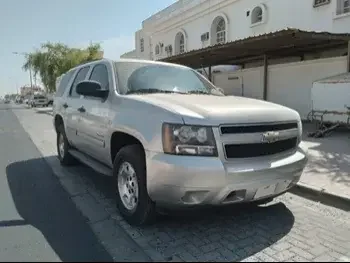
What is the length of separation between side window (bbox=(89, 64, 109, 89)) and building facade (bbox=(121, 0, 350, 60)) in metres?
11.9

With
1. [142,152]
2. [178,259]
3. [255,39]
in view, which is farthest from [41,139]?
[178,259]

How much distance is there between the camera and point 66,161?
6734mm

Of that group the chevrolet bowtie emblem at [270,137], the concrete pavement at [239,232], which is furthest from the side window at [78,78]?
the chevrolet bowtie emblem at [270,137]

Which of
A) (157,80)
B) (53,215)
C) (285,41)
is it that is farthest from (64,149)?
(285,41)

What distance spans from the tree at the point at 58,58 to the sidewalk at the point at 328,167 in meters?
30.8

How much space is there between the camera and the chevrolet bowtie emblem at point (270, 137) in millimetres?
3400

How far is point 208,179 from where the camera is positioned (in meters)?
3.11

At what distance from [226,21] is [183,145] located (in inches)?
747

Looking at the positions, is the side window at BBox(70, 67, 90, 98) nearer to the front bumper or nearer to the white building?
the front bumper

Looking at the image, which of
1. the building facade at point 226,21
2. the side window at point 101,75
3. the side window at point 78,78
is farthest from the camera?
the building facade at point 226,21

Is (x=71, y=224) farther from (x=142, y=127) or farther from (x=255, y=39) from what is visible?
(x=255, y=39)

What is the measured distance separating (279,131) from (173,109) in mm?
1164

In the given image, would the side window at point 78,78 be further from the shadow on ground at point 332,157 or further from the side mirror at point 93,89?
the shadow on ground at point 332,157

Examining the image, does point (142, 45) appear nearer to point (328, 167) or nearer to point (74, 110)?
point (74, 110)
